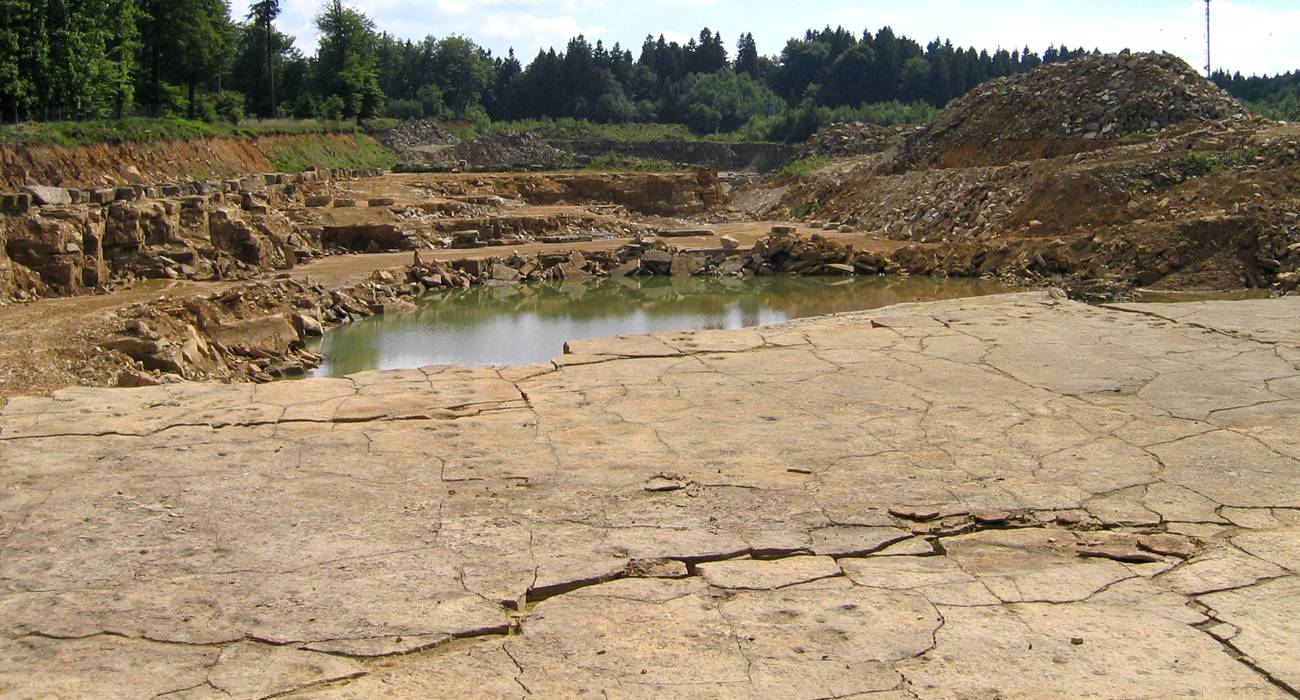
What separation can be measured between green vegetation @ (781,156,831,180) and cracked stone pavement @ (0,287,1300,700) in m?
33.1

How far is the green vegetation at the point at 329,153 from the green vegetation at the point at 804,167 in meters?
17.1

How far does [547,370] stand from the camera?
29.2 feet

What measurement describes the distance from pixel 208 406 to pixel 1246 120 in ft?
93.7

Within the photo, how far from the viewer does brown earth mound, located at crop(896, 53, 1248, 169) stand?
30547 millimetres

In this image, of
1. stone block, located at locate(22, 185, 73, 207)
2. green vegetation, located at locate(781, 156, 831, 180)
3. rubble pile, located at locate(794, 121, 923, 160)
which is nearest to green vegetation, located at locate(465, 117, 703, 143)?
rubble pile, located at locate(794, 121, 923, 160)

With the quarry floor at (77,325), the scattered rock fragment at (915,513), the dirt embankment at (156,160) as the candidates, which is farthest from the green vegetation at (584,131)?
the scattered rock fragment at (915,513)

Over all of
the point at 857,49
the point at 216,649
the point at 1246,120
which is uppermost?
the point at 857,49

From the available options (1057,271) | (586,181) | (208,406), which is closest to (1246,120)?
(1057,271)

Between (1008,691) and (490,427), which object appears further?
(490,427)

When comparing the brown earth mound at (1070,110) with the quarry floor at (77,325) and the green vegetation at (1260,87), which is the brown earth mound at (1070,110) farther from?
the green vegetation at (1260,87)

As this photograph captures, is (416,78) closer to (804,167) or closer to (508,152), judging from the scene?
(508,152)

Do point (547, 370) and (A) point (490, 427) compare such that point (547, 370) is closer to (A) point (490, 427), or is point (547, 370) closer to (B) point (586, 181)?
(A) point (490, 427)

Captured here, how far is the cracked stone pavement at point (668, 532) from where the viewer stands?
4.16m

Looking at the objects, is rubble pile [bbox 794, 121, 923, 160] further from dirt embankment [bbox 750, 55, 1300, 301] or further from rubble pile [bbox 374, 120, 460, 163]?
rubble pile [bbox 374, 120, 460, 163]
